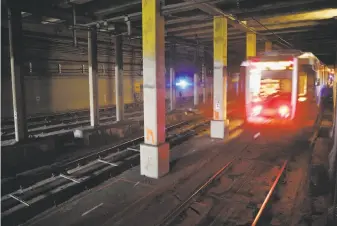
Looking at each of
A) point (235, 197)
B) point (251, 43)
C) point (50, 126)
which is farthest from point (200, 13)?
point (50, 126)

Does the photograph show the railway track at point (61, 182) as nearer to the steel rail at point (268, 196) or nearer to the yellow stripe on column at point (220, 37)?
the steel rail at point (268, 196)

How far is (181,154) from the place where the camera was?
10.2m

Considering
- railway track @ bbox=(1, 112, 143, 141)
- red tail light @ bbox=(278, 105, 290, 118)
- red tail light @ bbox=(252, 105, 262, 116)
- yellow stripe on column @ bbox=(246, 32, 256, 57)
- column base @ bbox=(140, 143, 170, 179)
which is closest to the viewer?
column base @ bbox=(140, 143, 170, 179)

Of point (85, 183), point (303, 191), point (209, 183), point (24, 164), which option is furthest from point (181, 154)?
point (24, 164)

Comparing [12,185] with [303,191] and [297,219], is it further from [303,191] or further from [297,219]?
[303,191]

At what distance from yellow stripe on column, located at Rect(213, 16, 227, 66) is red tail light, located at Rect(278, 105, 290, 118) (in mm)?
3907

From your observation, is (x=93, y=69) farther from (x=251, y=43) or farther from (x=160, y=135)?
(x=251, y=43)

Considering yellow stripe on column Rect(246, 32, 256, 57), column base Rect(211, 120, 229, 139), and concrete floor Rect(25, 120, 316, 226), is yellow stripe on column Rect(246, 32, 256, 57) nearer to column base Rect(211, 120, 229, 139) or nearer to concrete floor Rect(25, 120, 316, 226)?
column base Rect(211, 120, 229, 139)

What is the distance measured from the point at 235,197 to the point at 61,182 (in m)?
4.88

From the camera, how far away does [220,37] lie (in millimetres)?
11758

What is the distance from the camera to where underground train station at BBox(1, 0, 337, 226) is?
6152 millimetres

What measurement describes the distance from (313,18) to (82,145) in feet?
40.1

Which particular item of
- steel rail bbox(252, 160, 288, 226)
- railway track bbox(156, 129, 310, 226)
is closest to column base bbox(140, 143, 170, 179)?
railway track bbox(156, 129, 310, 226)

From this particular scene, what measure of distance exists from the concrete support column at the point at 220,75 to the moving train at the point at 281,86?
7.16 ft
